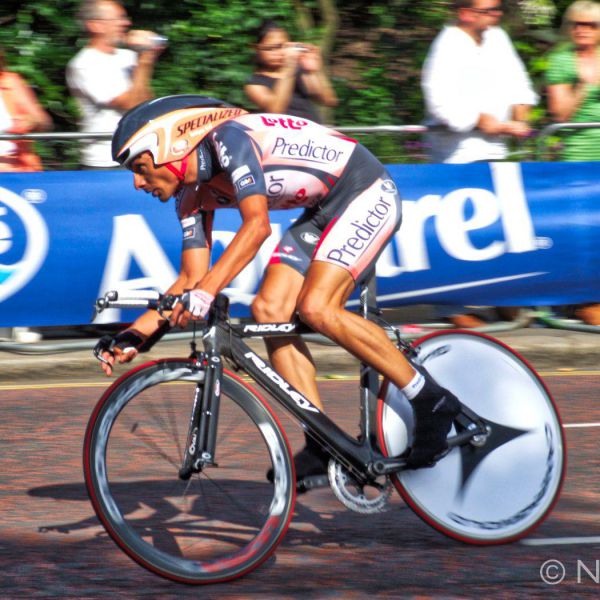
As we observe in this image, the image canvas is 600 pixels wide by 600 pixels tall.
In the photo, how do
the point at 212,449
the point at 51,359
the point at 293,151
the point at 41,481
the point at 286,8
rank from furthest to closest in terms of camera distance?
the point at 286,8 → the point at 51,359 → the point at 41,481 → the point at 293,151 → the point at 212,449

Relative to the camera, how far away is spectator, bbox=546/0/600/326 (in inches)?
362

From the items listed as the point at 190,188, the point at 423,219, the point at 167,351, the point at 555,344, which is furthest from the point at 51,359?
the point at 190,188

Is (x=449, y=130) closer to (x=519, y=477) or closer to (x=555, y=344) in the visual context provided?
(x=555, y=344)

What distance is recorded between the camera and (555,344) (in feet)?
29.2

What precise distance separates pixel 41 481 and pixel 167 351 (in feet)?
9.42

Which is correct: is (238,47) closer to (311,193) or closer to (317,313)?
(311,193)

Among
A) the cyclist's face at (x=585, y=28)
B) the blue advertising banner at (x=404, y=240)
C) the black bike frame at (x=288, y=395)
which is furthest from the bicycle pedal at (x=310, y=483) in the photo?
the cyclist's face at (x=585, y=28)

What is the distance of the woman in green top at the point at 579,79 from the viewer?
9.20m

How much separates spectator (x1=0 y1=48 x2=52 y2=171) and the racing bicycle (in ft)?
14.9

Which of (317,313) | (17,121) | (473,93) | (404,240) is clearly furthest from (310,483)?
(17,121)

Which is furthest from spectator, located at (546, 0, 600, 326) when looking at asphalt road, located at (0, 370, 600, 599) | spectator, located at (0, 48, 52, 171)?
spectator, located at (0, 48, 52, 171)

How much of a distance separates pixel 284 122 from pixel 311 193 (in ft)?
0.91

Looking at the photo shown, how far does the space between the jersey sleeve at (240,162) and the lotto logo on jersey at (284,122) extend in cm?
26

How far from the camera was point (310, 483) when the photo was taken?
4719mm
